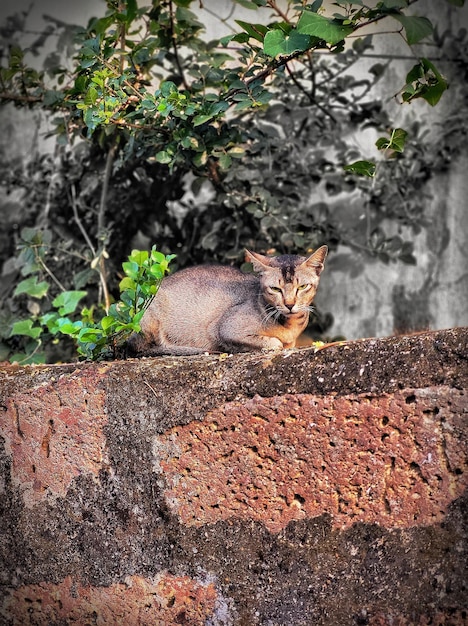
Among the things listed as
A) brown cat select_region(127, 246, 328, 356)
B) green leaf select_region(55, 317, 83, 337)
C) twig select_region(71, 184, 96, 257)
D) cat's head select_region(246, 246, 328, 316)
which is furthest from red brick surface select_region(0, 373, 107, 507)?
twig select_region(71, 184, 96, 257)

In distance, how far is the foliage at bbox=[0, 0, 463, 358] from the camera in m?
3.62

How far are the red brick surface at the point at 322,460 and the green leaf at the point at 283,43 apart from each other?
3.85 ft

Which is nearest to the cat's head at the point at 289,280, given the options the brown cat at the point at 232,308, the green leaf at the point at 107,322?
the brown cat at the point at 232,308

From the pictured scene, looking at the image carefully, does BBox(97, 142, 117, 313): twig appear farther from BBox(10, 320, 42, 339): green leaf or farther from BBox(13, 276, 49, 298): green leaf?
BBox(10, 320, 42, 339): green leaf

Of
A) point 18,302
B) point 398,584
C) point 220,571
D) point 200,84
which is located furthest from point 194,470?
point 18,302

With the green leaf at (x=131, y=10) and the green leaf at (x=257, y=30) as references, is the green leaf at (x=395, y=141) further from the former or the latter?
the green leaf at (x=131, y=10)

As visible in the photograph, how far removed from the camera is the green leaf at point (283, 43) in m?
2.57

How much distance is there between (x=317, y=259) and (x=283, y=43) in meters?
0.72

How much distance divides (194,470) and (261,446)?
23cm

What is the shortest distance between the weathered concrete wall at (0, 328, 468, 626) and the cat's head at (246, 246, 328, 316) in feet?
1.34

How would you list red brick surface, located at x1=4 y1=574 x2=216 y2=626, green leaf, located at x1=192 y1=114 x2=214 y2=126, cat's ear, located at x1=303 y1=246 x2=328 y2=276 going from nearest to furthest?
red brick surface, located at x1=4 y1=574 x2=216 y2=626, cat's ear, located at x1=303 y1=246 x2=328 y2=276, green leaf, located at x1=192 y1=114 x2=214 y2=126

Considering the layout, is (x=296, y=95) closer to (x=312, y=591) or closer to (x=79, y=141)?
(x=79, y=141)

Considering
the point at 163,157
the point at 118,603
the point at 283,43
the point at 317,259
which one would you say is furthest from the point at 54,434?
the point at 283,43

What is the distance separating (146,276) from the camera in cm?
270
